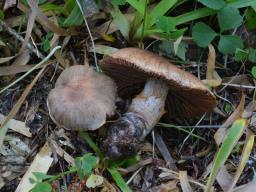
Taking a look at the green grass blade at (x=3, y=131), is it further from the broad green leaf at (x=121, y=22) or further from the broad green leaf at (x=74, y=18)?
the broad green leaf at (x=121, y=22)

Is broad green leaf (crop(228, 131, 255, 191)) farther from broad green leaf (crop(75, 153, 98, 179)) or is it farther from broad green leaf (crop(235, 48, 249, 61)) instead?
broad green leaf (crop(75, 153, 98, 179))

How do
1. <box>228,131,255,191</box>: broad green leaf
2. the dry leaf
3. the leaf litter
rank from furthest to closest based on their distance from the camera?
the dry leaf
the leaf litter
<box>228,131,255,191</box>: broad green leaf

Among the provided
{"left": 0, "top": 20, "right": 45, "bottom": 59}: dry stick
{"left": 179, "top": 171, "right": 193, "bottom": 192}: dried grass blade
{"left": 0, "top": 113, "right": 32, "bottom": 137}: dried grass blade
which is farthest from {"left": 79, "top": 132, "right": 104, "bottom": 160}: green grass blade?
{"left": 0, "top": 20, "right": 45, "bottom": 59}: dry stick

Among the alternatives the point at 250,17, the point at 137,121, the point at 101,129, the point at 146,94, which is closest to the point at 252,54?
the point at 250,17

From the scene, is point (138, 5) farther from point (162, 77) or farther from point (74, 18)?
point (162, 77)

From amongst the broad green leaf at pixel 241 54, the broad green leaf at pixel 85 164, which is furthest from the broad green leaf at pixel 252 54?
the broad green leaf at pixel 85 164

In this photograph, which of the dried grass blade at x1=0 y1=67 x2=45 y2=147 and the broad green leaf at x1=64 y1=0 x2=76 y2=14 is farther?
the broad green leaf at x1=64 y1=0 x2=76 y2=14
